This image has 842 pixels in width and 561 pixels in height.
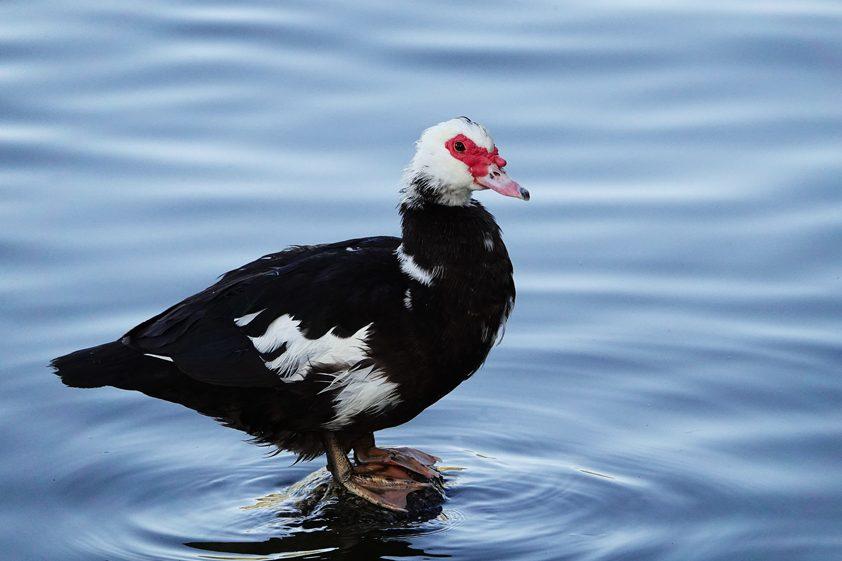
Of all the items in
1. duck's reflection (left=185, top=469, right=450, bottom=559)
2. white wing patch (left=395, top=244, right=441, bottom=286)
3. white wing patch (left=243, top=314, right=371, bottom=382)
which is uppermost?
white wing patch (left=395, top=244, right=441, bottom=286)

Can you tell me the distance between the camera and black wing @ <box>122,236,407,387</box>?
669 cm

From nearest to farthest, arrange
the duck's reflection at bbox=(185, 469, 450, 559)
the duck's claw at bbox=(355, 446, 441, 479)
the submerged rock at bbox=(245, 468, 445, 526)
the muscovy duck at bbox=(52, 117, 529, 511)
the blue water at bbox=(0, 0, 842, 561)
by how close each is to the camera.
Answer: the duck's reflection at bbox=(185, 469, 450, 559)
the muscovy duck at bbox=(52, 117, 529, 511)
the blue water at bbox=(0, 0, 842, 561)
the submerged rock at bbox=(245, 468, 445, 526)
the duck's claw at bbox=(355, 446, 441, 479)

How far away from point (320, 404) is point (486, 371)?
58.0 inches

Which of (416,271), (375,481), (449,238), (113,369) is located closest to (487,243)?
(449,238)

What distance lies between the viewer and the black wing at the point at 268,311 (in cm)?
669

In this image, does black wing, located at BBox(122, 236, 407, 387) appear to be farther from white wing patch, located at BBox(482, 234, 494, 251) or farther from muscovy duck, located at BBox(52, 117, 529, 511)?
white wing patch, located at BBox(482, 234, 494, 251)

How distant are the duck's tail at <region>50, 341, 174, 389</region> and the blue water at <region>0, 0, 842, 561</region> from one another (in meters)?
0.48

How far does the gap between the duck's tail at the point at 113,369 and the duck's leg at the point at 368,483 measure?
77cm

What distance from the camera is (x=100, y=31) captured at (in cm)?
1130

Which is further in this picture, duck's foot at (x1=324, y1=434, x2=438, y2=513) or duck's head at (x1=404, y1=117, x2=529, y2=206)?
duck's foot at (x1=324, y1=434, x2=438, y2=513)

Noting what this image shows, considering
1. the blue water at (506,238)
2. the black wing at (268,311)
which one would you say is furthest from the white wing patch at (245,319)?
the blue water at (506,238)

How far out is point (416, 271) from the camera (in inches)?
267

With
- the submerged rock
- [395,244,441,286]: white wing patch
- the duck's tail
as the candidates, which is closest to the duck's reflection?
the submerged rock

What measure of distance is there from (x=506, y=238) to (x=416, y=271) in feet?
7.48
